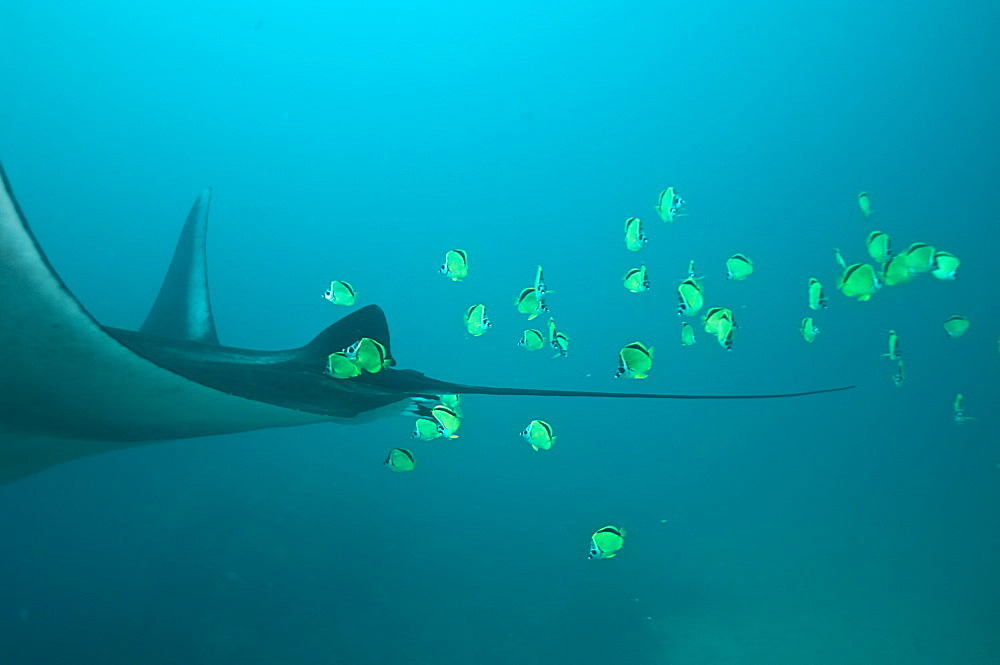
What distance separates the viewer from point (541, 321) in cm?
2986

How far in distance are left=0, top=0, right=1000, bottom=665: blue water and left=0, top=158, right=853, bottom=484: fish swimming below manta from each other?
432 cm

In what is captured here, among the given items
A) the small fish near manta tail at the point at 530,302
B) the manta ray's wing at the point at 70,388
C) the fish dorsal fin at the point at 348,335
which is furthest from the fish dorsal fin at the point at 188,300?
the small fish near manta tail at the point at 530,302

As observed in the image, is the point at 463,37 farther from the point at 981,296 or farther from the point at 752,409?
the point at 981,296

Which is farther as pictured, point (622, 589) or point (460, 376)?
point (460, 376)

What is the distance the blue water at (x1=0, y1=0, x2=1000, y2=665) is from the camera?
7871 mm

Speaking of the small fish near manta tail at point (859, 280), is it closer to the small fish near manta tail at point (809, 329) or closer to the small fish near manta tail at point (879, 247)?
the small fish near manta tail at point (879, 247)

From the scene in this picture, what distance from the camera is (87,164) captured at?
1382 inches

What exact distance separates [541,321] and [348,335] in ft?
87.0

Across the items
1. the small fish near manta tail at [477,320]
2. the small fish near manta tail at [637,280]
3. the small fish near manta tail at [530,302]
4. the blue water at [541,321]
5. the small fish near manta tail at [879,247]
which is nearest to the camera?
the small fish near manta tail at [879,247]

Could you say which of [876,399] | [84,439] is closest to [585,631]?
[84,439]

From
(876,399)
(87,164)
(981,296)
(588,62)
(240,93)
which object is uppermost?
(588,62)

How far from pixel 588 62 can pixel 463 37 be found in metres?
8.50

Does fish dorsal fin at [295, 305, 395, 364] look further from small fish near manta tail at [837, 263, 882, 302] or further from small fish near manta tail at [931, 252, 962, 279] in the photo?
small fish near manta tail at [931, 252, 962, 279]

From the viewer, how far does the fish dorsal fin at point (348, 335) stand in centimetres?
353
